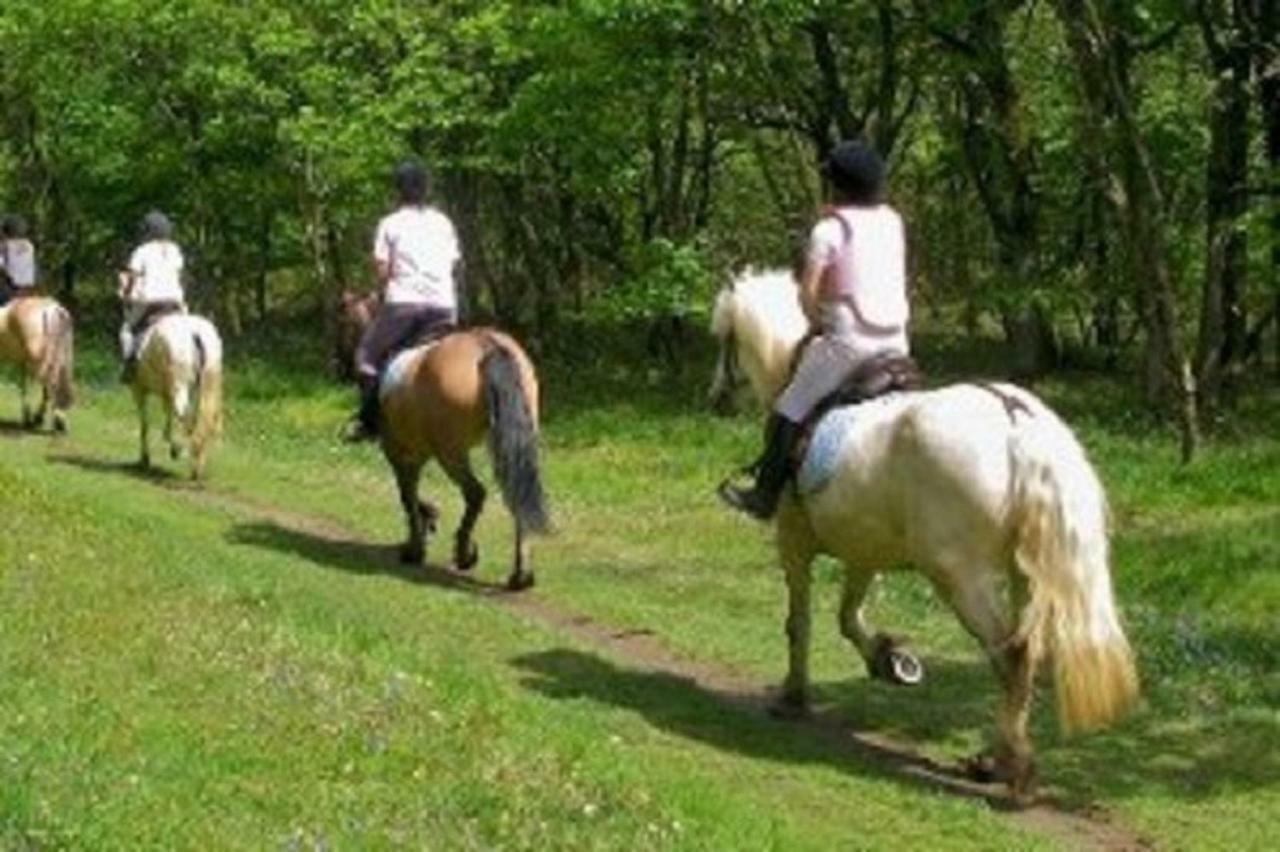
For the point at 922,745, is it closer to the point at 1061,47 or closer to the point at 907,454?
the point at 907,454

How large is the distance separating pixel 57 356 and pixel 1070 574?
1919 cm

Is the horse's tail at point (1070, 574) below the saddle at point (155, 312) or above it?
below

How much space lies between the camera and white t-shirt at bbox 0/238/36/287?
27.9m

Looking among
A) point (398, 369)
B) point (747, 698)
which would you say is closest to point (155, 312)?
point (398, 369)

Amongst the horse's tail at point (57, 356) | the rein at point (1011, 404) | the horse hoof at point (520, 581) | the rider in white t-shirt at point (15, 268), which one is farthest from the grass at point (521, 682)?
the rider in white t-shirt at point (15, 268)

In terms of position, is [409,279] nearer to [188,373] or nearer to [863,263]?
[188,373]

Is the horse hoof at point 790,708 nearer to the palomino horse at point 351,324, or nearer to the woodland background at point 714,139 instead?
the palomino horse at point 351,324

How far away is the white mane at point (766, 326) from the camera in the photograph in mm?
12555

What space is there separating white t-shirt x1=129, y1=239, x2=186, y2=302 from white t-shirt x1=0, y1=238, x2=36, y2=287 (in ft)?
20.8

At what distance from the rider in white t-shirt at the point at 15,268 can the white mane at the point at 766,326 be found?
17924 mm

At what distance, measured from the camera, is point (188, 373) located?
71.1ft

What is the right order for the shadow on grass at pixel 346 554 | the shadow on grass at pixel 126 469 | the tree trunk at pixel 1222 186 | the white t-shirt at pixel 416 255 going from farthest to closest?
the tree trunk at pixel 1222 186
the shadow on grass at pixel 126 469
the white t-shirt at pixel 416 255
the shadow on grass at pixel 346 554

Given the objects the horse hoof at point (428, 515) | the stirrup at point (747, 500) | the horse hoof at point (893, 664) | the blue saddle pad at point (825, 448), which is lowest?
the horse hoof at point (893, 664)

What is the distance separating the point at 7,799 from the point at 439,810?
2013mm
